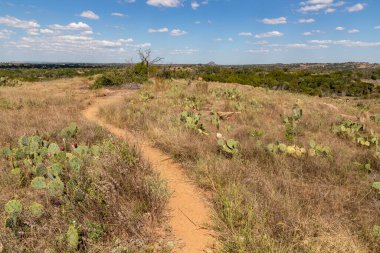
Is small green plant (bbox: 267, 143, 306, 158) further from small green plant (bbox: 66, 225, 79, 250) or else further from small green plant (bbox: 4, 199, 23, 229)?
small green plant (bbox: 4, 199, 23, 229)

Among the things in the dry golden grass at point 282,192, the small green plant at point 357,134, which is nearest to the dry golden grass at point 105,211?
the dry golden grass at point 282,192

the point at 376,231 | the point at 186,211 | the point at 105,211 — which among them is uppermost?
the point at 105,211

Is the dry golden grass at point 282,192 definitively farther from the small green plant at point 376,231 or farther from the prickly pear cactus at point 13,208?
the prickly pear cactus at point 13,208

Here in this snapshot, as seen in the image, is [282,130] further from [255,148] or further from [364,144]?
[255,148]

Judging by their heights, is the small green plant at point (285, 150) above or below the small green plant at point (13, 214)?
above

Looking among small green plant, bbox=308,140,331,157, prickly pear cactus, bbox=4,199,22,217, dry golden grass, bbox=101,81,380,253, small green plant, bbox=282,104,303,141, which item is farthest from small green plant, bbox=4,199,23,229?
small green plant, bbox=282,104,303,141

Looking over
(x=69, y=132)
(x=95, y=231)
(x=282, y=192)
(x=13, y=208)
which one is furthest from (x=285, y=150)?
(x=69, y=132)

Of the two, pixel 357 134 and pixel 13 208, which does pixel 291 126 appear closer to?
pixel 357 134

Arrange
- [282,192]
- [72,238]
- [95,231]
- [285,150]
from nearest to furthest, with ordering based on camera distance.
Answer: [72,238] → [95,231] → [282,192] → [285,150]

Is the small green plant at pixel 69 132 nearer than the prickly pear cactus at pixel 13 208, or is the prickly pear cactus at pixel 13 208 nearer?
the prickly pear cactus at pixel 13 208

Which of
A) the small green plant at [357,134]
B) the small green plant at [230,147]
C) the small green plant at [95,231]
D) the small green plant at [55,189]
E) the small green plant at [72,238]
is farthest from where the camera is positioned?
the small green plant at [357,134]

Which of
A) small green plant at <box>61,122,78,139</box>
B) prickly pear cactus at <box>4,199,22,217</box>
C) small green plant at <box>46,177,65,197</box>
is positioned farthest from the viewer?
small green plant at <box>61,122,78,139</box>

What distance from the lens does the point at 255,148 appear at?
214 inches

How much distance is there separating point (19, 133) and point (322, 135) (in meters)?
7.23
